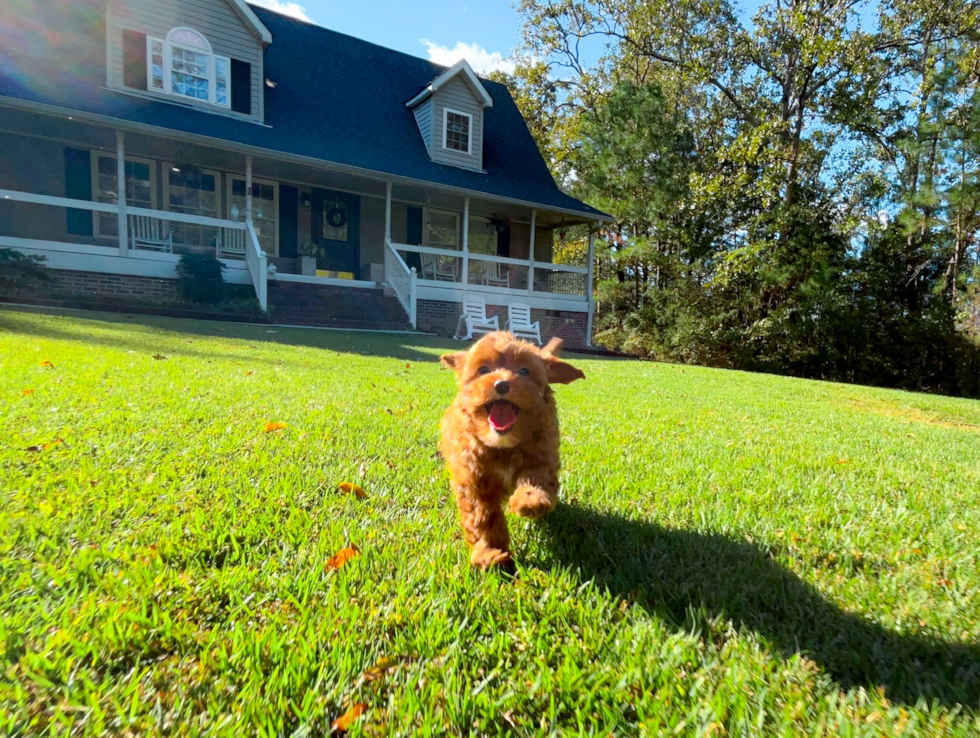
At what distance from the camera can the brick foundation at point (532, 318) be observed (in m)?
15.0

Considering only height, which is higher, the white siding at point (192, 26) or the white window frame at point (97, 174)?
the white siding at point (192, 26)

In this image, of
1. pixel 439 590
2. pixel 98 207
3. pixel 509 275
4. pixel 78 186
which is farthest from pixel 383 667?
pixel 509 275

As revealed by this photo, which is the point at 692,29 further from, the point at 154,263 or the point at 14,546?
the point at 14,546

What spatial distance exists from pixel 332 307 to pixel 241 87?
6.91 meters

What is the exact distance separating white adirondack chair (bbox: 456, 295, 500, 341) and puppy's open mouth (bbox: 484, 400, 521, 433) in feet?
39.6

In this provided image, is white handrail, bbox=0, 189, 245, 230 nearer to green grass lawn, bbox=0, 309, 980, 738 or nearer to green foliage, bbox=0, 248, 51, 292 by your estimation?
green foliage, bbox=0, 248, 51, 292

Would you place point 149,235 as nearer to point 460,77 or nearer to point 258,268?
point 258,268

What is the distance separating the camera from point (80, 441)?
2.89 m

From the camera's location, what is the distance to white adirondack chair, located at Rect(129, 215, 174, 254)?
12930 mm

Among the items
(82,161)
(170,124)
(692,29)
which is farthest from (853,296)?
(82,161)

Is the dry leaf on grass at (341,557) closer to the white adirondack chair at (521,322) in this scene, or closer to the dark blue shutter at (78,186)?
the white adirondack chair at (521,322)

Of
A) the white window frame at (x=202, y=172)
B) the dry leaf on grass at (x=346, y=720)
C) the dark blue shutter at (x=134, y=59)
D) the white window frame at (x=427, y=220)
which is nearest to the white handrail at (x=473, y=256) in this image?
the white window frame at (x=427, y=220)

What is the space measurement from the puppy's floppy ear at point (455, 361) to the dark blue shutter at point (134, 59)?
1550cm

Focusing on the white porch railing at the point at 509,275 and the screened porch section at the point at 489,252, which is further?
the screened porch section at the point at 489,252
